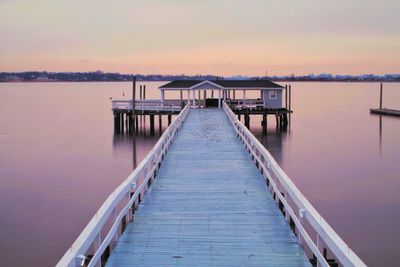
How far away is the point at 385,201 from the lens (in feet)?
60.0

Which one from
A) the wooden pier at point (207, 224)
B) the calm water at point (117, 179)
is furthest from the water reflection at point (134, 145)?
the wooden pier at point (207, 224)

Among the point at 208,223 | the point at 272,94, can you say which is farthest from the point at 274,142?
the point at 208,223

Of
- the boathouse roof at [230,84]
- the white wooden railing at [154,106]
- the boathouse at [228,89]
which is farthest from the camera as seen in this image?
the boathouse roof at [230,84]

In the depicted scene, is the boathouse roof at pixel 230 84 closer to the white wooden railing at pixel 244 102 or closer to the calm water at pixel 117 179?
the white wooden railing at pixel 244 102

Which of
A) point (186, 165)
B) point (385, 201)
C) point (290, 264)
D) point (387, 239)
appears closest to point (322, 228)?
point (290, 264)

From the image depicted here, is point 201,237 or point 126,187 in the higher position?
point 126,187

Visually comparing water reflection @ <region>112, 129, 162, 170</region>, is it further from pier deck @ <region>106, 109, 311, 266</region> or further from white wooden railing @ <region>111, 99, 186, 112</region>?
pier deck @ <region>106, 109, 311, 266</region>

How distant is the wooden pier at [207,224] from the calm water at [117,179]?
4335 mm

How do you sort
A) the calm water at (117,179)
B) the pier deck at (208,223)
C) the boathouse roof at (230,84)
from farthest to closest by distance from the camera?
the boathouse roof at (230,84), the calm water at (117,179), the pier deck at (208,223)

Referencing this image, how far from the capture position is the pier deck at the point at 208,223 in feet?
20.7

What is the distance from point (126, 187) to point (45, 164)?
20.6m

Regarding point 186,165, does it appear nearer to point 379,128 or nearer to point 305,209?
point 305,209

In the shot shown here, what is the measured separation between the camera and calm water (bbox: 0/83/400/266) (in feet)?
45.9

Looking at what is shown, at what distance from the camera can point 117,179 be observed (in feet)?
75.0
